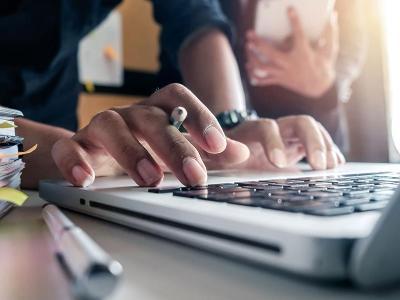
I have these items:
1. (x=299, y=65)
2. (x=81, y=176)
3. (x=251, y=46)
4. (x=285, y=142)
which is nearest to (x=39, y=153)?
(x=81, y=176)

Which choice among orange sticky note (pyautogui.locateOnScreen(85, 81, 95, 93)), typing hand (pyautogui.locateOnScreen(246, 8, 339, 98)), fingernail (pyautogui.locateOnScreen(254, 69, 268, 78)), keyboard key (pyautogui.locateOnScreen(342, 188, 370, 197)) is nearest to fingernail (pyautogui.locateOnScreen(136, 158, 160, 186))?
keyboard key (pyautogui.locateOnScreen(342, 188, 370, 197))

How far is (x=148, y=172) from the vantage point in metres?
0.35

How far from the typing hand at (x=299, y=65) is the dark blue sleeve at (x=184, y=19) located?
0.60 ft

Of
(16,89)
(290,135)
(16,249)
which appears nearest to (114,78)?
(16,89)

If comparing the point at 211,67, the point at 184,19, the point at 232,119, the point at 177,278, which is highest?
the point at 184,19

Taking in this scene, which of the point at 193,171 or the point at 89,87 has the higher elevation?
the point at 89,87

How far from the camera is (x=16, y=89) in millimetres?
832

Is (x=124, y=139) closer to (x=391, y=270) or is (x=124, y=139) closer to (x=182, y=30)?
(x=391, y=270)

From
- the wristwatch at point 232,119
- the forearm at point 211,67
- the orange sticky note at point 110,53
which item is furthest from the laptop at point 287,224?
the orange sticky note at point 110,53

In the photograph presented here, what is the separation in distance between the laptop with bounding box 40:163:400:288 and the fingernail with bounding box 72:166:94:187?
2.7 inches

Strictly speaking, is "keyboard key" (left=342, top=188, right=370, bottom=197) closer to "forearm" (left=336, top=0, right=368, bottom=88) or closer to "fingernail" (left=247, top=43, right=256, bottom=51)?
Result: "fingernail" (left=247, top=43, right=256, bottom=51)

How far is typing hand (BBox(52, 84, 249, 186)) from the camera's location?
0.35 m

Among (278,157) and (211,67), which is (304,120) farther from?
(211,67)

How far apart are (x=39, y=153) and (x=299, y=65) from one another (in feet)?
2.65
